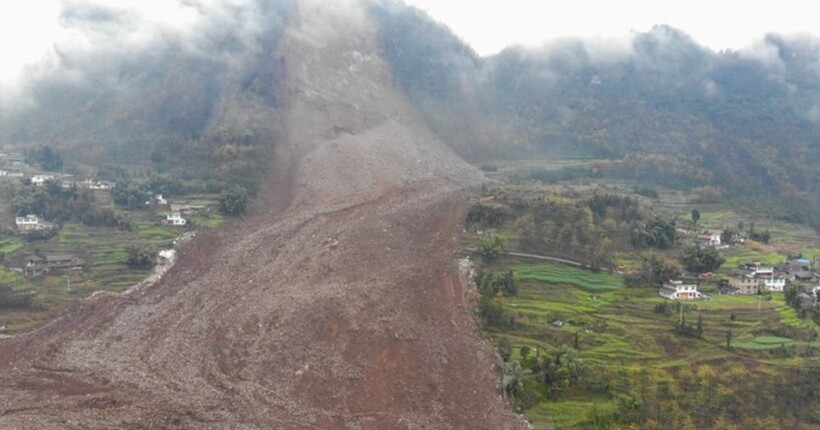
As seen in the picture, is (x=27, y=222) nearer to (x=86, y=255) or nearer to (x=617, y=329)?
(x=86, y=255)

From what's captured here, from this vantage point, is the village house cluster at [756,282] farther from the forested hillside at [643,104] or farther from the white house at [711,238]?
the forested hillside at [643,104]

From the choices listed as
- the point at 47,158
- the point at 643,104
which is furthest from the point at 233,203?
the point at 643,104

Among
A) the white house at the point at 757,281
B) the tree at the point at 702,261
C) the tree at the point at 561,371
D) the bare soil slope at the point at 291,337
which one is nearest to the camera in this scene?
the bare soil slope at the point at 291,337

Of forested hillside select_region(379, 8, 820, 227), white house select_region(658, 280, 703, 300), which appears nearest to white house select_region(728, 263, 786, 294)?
white house select_region(658, 280, 703, 300)

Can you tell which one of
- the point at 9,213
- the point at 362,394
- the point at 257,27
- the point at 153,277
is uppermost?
the point at 257,27

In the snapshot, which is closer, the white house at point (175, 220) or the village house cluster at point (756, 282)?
the village house cluster at point (756, 282)

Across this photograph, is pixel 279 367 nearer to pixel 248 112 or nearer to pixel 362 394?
pixel 362 394

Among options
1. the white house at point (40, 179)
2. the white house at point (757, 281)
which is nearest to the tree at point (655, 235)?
the white house at point (757, 281)

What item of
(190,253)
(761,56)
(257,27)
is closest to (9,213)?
(190,253)
